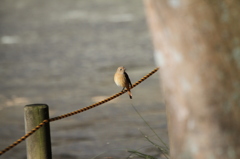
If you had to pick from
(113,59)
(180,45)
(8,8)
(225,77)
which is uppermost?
(8,8)

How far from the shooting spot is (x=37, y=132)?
12.3 feet

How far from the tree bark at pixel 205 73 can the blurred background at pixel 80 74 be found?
10.8ft

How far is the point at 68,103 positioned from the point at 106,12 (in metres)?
11.4

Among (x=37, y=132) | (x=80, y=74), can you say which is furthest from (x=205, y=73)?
(x=80, y=74)

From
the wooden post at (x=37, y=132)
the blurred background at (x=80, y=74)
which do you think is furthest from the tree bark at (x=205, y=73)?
the blurred background at (x=80, y=74)

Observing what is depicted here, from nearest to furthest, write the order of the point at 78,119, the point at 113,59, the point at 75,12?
the point at 78,119, the point at 113,59, the point at 75,12

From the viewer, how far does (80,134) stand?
7.52 m

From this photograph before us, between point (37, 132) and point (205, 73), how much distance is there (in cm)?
149

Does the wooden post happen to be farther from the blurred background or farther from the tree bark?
the blurred background

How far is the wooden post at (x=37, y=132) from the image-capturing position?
12.3ft

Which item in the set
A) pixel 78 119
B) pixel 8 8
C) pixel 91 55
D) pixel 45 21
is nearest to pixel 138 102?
pixel 78 119

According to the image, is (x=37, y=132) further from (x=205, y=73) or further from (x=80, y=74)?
(x=80, y=74)

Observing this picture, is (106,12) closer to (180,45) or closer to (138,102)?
(138,102)

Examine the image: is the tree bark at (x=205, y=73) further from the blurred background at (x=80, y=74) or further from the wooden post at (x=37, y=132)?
the blurred background at (x=80, y=74)
